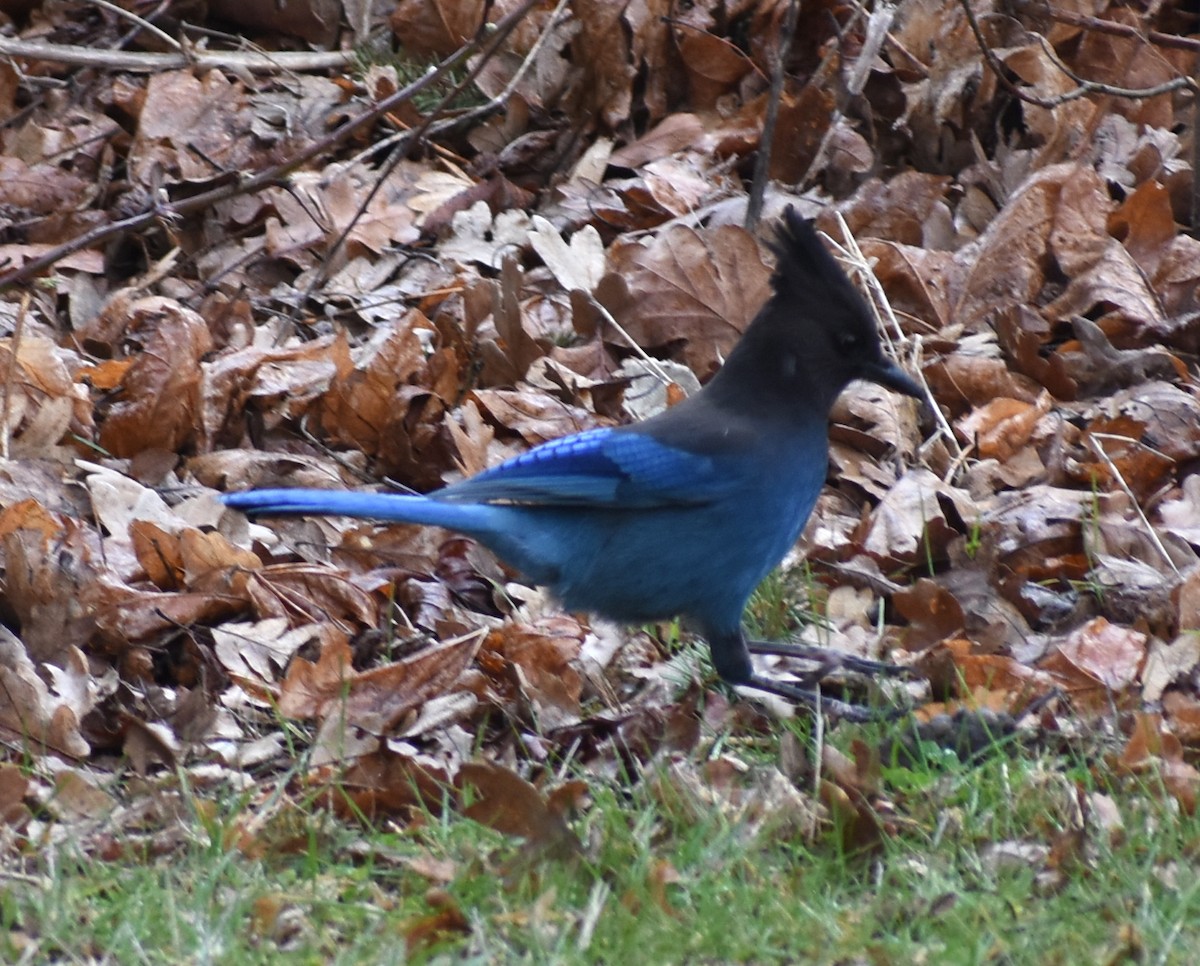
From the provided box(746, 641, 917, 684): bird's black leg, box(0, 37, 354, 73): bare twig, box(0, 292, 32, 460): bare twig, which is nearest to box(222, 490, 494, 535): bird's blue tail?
box(746, 641, 917, 684): bird's black leg

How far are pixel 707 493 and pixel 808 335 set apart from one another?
464 millimetres

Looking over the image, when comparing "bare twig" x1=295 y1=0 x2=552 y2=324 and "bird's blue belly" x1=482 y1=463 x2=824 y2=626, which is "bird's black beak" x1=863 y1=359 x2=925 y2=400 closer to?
"bird's blue belly" x1=482 y1=463 x2=824 y2=626

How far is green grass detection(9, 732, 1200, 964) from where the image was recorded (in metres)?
2.72

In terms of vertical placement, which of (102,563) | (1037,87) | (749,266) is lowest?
(102,563)

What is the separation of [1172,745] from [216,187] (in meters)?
3.84

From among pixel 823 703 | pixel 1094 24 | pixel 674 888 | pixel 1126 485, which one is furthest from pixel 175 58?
pixel 674 888

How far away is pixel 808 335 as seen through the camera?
4.07 m

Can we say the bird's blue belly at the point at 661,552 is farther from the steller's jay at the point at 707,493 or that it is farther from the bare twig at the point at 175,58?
the bare twig at the point at 175,58

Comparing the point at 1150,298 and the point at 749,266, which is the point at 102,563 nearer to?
the point at 749,266

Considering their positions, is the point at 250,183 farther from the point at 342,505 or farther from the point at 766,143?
the point at 342,505

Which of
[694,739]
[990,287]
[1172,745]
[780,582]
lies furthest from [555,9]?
[1172,745]

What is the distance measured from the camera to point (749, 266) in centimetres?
518

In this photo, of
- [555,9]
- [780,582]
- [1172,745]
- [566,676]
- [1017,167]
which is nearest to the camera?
[1172,745]

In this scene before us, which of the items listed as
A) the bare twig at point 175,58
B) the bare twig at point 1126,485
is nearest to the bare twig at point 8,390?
the bare twig at point 175,58
